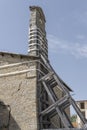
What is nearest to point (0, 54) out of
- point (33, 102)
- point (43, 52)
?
point (43, 52)

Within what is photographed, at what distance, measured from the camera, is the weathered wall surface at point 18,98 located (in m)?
12.6

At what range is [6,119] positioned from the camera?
13000 millimetres

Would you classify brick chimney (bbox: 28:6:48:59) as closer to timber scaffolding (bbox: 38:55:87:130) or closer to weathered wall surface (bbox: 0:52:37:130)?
timber scaffolding (bbox: 38:55:87:130)

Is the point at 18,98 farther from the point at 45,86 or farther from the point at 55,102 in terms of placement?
the point at 55,102

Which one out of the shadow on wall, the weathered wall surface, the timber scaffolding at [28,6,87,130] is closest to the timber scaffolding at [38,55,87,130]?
the timber scaffolding at [28,6,87,130]

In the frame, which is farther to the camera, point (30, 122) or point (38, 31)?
point (38, 31)

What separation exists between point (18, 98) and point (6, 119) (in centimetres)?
118

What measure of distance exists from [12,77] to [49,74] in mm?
1942

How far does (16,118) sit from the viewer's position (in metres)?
12.8

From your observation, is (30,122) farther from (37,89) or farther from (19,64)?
(19,64)

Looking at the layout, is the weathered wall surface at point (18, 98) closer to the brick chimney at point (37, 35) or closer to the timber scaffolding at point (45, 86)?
the timber scaffolding at point (45, 86)

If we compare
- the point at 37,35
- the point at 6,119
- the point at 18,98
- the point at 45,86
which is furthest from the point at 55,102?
the point at 37,35

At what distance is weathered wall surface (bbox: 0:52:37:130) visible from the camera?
1256 centimetres

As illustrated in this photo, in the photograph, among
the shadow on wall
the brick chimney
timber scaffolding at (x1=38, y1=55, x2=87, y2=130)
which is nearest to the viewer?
timber scaffolding at (x1=38, y1=55, x2=87, y2=130)
